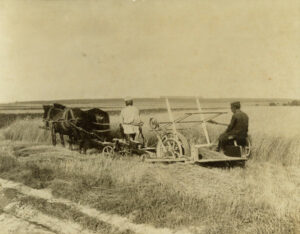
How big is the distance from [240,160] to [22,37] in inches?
195

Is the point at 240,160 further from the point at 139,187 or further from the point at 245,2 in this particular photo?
the point at 245,2

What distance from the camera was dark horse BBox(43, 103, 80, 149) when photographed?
26.7 ft

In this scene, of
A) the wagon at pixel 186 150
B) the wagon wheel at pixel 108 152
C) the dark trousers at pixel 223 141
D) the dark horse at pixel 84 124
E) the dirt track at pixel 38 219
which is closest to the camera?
the dirt track at pixel 38 219

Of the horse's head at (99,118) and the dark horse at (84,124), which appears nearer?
the dark horse at (84,124)

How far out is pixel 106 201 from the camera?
4.75 meters

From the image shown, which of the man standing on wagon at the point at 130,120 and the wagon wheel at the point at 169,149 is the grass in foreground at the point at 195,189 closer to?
the wagon wheel at the point at 169,149

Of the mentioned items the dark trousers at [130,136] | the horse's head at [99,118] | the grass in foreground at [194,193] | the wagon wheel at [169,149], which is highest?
the horse's head at [99,118]

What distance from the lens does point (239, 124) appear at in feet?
17.0

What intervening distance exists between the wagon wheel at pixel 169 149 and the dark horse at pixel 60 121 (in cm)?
325

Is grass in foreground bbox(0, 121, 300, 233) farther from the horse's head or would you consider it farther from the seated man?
the horse's head

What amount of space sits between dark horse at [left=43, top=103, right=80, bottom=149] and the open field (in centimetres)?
177

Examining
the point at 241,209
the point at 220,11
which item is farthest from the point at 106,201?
the point at 220,11

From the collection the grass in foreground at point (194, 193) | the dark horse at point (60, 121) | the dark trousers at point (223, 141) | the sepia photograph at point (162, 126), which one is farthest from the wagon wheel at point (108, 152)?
the dark trousers at point (223, 141)

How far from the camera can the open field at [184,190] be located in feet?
13.5
